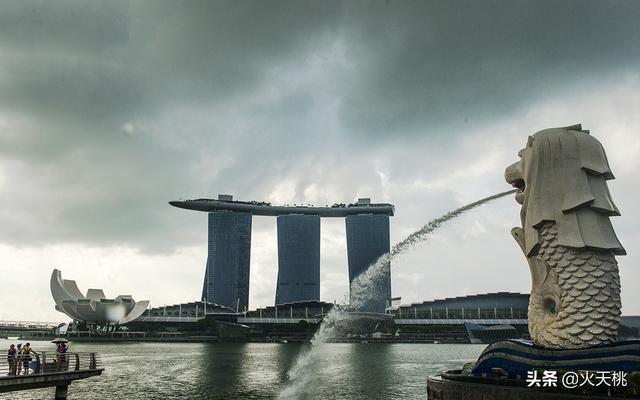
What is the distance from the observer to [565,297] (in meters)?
19.1

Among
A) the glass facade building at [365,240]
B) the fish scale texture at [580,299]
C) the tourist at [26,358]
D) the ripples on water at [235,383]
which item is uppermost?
the glass facade building at [365,240]

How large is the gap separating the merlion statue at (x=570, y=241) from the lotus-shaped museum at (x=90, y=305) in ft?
395

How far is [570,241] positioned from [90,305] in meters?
122

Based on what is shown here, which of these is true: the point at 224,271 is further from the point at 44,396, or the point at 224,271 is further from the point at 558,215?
the point at 558,215

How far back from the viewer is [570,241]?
19422mm

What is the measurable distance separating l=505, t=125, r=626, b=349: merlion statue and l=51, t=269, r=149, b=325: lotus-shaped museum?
120m

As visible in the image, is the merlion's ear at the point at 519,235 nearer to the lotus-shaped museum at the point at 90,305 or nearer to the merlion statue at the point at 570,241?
the merlion statue at the point at 570,241

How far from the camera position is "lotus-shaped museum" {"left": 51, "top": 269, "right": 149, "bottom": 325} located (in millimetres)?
123475

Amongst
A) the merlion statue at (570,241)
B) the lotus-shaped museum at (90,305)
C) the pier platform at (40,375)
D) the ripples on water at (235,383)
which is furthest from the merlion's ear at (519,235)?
the lotus-shaped museum at (90,305)

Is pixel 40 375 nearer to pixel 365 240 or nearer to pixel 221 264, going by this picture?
pixel 365 240

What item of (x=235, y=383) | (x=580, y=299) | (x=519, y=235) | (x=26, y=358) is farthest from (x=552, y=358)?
(x=235, y=383)

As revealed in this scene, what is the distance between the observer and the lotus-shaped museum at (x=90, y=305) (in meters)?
123

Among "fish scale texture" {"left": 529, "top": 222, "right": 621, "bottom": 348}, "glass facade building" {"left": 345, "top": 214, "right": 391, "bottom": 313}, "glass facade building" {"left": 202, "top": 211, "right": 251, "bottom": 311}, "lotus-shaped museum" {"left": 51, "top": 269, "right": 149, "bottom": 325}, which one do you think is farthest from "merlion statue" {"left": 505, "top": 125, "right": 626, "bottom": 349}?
"glass facade building" {"left": 202, "top": 211, "right": 251, "bottom": 311}

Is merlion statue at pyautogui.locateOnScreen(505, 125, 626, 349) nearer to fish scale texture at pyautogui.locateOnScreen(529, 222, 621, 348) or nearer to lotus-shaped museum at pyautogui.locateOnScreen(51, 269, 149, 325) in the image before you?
fish scale texture at pyautogui.locateOnScreen(529, 222, 621, 348)
